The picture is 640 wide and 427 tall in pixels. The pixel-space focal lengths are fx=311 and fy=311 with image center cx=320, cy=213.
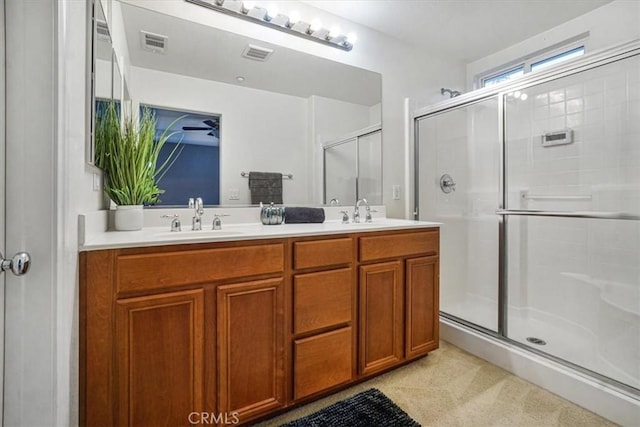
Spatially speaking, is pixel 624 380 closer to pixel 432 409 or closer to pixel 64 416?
pixel 432 409

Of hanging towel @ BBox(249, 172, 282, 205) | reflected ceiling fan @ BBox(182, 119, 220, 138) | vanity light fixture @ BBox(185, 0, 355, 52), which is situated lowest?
hanging towel @ BBox(249, 172, 282, 205)

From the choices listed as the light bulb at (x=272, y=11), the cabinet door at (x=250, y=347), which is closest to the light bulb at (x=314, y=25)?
the light bulb at (x=272, y=11)

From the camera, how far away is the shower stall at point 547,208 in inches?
74.1

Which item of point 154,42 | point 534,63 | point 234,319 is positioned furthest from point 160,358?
point 534,63

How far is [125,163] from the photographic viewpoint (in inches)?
55.0

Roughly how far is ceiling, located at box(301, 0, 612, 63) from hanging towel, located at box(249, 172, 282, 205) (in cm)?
122

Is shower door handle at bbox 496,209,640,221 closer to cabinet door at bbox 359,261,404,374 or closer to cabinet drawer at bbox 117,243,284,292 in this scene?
cabinet door at bbox 359,261,404,374

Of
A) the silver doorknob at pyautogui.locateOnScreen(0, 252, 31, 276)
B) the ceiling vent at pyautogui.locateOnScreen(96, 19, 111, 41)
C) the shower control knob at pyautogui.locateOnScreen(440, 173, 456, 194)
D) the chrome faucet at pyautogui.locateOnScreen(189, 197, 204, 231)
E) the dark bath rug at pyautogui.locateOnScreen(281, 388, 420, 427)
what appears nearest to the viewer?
the silver doorknob at pyautogui.locateOnScreen(0, 252, 31, 276)

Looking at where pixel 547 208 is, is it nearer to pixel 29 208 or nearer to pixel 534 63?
pixel 534 63

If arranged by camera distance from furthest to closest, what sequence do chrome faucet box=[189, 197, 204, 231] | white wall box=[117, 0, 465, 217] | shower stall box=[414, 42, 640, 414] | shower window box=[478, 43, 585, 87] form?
shower window box=[478, 43, 585, 87], white wall box=[117, 0, 465, 217], shower stall box=[414, 42, 640, 414], chrome faucet box=[189, 197, 204, 231]

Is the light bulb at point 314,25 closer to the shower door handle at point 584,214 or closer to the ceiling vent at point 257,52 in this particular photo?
the ceiling vent at point 257,52

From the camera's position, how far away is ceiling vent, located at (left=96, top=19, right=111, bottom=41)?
125cm

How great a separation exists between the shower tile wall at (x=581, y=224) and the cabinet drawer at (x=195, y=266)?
1.81 meters

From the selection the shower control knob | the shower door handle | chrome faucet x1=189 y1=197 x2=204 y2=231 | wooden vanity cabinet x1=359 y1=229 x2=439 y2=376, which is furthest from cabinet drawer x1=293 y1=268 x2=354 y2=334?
the shower control knob
